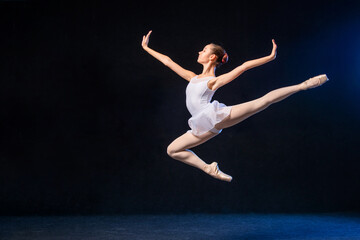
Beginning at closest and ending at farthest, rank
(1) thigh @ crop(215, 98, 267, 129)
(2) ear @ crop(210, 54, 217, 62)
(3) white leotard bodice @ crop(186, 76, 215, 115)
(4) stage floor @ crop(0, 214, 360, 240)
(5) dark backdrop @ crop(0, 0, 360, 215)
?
1. (1) thigh @ crop(215, 98, 267, 129)
2. (3) white leotard bodice @ crop(186, 76, 215, 115)
3. (2) ear @ crop(210, 54, 217, 62)
4. (4) stage floor @ crop(0, 214, 360, 240)
5. (5) dark backdrop @ crop(0, 0, 360, 215)

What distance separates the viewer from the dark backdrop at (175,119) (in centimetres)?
577

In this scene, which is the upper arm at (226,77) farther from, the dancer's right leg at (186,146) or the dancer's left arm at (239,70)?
the dancer's right leg at (186,146)

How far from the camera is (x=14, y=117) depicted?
5.86 metres

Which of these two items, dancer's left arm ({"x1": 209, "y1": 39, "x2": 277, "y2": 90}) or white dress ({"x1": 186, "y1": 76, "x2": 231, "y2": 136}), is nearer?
dancer's left arm ({"x1": 209, "y1": 39, "x2": 277, "y2": 90})

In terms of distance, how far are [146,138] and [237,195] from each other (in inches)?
58.9

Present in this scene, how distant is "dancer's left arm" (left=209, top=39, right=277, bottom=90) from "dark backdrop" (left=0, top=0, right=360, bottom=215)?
2.43 meters

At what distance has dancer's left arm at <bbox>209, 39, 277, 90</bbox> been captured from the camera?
3160 mm

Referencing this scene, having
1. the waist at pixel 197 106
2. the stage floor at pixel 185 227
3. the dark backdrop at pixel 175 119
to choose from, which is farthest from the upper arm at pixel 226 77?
the dark backdrop at pixel 175 119

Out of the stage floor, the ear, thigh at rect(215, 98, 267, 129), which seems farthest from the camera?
the stage floor

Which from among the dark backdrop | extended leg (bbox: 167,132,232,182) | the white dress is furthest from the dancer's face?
the dark backdrop

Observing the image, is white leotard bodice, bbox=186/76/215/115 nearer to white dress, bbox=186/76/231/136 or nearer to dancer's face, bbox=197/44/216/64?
white dress, bbox=186/76/231/136

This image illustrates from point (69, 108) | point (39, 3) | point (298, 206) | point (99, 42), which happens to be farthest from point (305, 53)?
point (39, 3)

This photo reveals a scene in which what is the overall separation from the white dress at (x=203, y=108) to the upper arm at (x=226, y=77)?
0.24 feet

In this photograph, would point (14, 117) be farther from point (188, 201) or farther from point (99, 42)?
point (188, 201)
